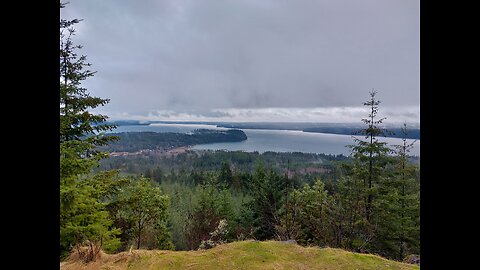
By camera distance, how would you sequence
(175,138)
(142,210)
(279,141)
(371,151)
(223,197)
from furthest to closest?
(279,141) < (175,138) < (223,197) < (142,210) < (371,151)

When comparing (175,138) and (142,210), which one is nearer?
(142,210)

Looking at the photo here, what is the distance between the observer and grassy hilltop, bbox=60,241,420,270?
3570mm

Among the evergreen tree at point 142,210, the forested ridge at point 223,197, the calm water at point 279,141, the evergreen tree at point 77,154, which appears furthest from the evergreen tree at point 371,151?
the evergreen tree at point 77,154

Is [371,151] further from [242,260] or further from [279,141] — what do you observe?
[279,141]

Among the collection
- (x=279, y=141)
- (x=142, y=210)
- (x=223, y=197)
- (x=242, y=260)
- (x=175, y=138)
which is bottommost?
(x=223, y=197)

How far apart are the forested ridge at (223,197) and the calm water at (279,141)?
0.55m

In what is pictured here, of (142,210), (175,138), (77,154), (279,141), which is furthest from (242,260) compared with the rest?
(279,141)

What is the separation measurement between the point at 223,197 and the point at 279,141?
6.17 m

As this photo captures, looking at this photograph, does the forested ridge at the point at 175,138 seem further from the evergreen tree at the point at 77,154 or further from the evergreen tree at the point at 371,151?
the evergreen tree at the point at 371,151

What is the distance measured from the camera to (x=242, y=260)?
3.70 meters
